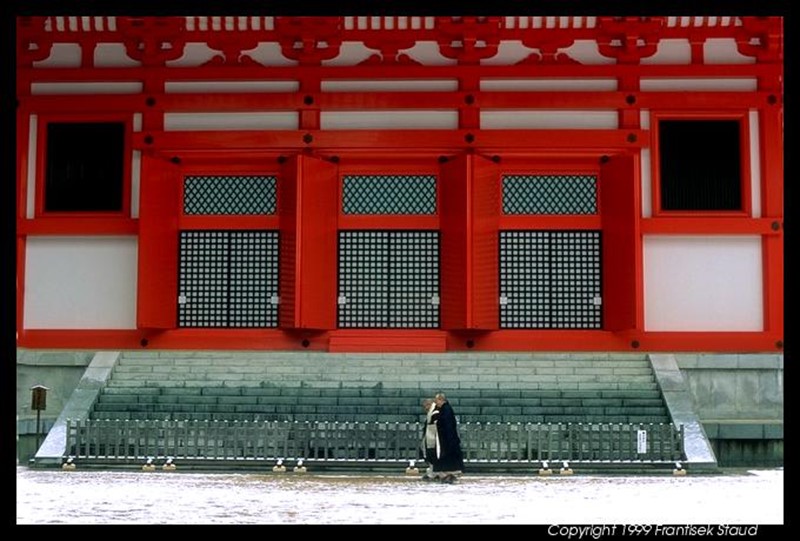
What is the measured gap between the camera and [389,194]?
21.0 metres

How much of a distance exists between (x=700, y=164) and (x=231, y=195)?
7809 millimetres

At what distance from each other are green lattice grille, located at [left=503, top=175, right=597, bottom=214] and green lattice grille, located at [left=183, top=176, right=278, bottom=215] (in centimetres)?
395

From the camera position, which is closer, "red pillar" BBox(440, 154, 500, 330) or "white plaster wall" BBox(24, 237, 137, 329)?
"red pillar" BBox(440, 154, 500, 330)

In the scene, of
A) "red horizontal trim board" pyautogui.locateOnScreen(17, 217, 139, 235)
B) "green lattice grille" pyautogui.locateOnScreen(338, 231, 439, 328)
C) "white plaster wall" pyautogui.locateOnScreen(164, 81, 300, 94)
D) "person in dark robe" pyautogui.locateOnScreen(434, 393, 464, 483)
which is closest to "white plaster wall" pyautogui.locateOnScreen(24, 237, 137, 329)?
"red horizontal trim board" pyautogui.locateOnScreen(17, 217, 139, 235)

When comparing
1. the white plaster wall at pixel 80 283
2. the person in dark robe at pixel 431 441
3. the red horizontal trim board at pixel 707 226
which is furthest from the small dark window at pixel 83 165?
the red horizontal trim board at pixel 707 226

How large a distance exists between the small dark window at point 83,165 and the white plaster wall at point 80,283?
0.69 metres

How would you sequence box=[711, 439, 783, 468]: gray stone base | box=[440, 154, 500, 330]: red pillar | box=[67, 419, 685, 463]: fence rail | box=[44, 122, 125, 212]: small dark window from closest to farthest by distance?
box=[67, 419, 685, 463]: fence rail < box=[711, 439, 783, 468]: gray stone base < box=[440, 154, 500, 330]: red pillar < box=[44, 122, 125, 212]: small dark window

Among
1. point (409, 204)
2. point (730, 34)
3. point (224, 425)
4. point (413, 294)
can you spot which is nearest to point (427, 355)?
point (413, 294)

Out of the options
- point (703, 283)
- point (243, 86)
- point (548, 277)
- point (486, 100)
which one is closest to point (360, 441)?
point (548, 277)

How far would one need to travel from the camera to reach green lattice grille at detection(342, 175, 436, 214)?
20953mm

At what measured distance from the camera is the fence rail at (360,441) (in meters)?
17.0

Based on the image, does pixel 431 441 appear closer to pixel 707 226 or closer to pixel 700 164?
pixel 707 226

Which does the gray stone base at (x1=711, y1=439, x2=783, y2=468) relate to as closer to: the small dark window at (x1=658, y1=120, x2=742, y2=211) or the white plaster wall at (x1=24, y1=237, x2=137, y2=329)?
the small dark window at (x1=658, y1=120, x2=742, y2=211)

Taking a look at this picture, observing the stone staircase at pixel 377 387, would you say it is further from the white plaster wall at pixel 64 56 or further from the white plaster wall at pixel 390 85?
the white plaster wall at pixel 64 56
